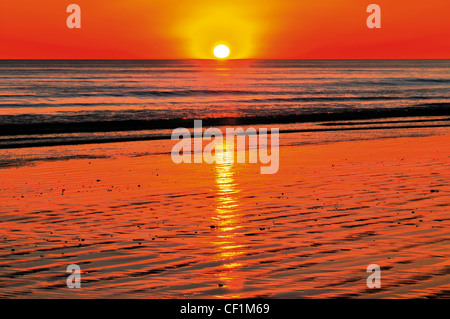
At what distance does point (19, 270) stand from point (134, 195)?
5.73m

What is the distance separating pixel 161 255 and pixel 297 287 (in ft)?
8.16

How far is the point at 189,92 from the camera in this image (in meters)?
76.6

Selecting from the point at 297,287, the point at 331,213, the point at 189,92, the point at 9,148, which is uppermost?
the point at 189,92

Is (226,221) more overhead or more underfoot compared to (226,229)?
more overhead

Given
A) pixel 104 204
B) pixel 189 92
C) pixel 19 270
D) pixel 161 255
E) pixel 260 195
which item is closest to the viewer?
pixel 19 270

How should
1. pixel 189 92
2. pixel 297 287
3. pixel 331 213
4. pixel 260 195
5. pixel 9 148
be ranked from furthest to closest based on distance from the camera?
pixel 189 92 < pixel 9 148 < pixel 260 195 < pixel 331 213 < pixel 297 287

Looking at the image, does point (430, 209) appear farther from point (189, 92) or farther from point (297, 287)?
point (189, 92)

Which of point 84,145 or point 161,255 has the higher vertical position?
point 84,145

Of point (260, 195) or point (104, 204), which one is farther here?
point (260, 195)

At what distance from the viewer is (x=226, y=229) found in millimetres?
11820

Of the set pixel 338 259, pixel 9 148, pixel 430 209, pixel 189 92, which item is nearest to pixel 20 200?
pixel 338 259

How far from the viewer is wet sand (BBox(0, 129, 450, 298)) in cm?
883

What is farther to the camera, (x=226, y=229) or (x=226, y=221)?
(x=226, y=221)

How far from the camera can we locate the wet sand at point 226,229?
8.83 m
